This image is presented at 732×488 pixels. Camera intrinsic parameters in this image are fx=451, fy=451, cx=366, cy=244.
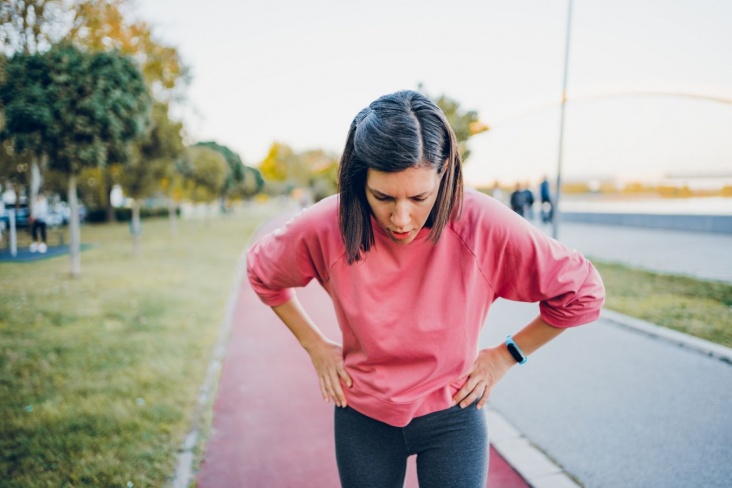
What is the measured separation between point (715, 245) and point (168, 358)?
566 inches

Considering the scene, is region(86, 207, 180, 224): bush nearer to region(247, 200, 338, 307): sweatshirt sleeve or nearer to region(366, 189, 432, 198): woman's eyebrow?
region(247, 200, 338, 307): sweatshirt sleeve

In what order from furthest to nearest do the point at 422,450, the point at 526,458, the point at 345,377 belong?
the point at 526,458 < the point at 345,377 < the point at 422,450

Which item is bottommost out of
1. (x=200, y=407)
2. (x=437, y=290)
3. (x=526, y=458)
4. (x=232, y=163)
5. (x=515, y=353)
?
(x=200, y=407)

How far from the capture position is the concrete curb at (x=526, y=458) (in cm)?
293

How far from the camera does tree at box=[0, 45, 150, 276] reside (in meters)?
7.66

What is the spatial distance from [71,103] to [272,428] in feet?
24.3

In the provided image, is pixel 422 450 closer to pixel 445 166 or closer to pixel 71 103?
pixel 445 166

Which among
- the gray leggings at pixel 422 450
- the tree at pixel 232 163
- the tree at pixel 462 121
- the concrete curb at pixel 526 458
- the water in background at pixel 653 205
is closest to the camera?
the gray leggings at pixel 422 450

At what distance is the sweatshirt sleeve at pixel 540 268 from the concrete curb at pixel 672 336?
4292 mm

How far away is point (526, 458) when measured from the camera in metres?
3.19

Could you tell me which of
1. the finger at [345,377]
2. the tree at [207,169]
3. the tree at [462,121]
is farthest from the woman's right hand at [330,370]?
the tree at [207,169]

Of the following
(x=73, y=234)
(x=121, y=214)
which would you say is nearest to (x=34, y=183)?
(x=73, y=234)

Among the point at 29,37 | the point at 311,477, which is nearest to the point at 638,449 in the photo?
the point at 311,477

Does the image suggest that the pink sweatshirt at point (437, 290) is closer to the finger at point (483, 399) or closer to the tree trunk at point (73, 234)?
the finger at point (483, 399)
